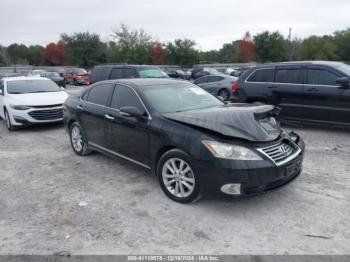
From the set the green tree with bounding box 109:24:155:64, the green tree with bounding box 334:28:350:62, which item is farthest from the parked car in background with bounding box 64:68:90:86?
the green tree with bounding box 334:28:350:62

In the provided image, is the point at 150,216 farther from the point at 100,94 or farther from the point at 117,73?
the point at 117,73

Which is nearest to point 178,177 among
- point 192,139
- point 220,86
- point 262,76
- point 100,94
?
point 192,139

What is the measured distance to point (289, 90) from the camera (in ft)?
25.8

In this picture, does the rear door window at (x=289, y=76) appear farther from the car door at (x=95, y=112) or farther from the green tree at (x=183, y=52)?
the green tree at (x=183, y=52)

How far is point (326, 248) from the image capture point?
3068 millimetres

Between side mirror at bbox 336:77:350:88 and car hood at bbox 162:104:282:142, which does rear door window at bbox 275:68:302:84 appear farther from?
car hood at bbox 162:104:282:142

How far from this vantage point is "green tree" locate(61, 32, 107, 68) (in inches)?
2066

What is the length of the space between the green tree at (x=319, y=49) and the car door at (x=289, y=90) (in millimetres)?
48371

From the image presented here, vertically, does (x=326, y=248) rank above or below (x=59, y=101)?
below

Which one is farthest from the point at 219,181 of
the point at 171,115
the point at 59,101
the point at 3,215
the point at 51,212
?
the point at 59,101

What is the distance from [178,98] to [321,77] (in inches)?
A: 171

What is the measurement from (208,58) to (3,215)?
86.7m

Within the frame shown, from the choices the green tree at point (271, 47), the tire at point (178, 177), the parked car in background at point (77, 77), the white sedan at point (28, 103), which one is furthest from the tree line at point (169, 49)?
the tire at point (178, 177)

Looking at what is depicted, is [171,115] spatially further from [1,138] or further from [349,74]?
[1,138]
